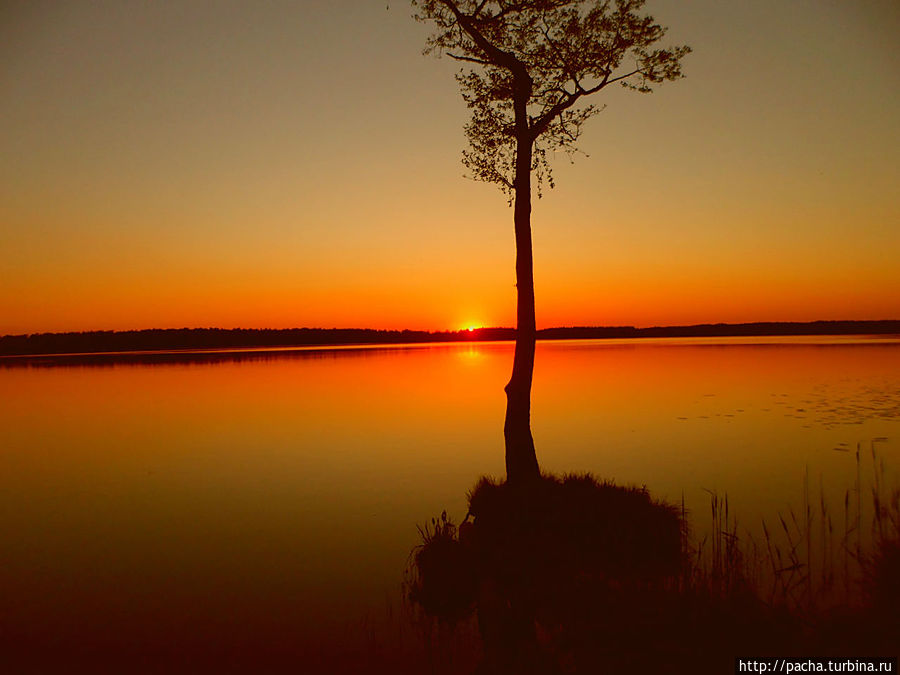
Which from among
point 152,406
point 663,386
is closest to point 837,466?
point 663,386

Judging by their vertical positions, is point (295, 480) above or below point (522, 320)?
below

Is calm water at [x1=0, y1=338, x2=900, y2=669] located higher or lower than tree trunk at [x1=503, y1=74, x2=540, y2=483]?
lower

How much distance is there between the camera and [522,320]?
1512 cm

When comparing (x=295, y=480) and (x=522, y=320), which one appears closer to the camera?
(x=522, y=320)

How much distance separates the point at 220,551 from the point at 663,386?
35803 mm

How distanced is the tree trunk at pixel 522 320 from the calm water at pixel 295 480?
79.9 inches

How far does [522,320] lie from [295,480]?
929cm

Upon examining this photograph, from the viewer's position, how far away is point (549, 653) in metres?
7.29

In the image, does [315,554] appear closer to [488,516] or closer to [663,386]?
[488,516]

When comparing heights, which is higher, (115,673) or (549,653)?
(549,653)

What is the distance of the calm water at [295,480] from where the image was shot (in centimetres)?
958

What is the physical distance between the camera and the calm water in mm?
9578

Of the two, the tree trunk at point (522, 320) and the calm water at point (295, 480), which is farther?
the tree trunk at point (522, 320)

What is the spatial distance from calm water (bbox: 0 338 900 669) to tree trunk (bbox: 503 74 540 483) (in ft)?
6.66
